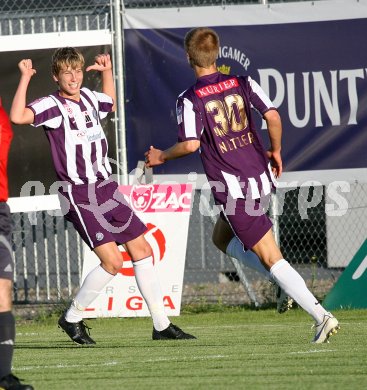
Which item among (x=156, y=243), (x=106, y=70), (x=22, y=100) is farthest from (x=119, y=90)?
(x=22, y=100)

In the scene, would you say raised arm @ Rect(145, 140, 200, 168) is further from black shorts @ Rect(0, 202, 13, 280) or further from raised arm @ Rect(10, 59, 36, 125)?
black shorts @ Rect(0, 202, 13, 280)

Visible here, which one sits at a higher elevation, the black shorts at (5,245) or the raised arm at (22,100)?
the raised arm at (22,100)

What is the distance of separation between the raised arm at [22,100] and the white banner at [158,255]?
3.23 metres

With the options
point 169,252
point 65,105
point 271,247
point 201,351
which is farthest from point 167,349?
point 169,252

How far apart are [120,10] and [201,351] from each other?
15.6 ft

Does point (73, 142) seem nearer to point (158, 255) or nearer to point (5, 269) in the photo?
point (5, 269)

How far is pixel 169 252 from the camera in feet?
35.6

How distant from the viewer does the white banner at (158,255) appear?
10.8 meters

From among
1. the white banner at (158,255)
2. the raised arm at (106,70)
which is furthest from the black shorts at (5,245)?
the white banner at (158,255)

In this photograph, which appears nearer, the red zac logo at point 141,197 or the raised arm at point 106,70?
the raised arm at point 106,70

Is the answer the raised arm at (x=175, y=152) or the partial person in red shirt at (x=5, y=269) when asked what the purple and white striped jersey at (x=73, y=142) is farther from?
the partial person in red shirt at (x=5, y=269)

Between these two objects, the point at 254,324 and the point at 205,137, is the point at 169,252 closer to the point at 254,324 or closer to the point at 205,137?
the point at 254,324

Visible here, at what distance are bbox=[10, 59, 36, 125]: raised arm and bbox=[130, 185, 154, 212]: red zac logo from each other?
321 cm

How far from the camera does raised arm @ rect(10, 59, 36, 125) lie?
710cm
